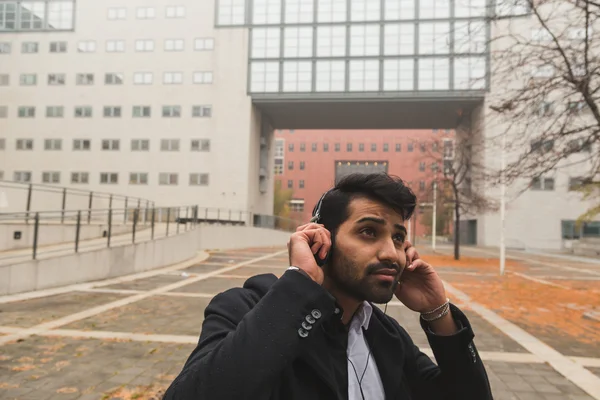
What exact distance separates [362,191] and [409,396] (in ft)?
2.61

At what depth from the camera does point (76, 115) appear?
42.1m

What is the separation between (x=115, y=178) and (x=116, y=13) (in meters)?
17.1

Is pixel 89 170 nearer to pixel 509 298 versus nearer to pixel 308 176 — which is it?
pixel 509 298

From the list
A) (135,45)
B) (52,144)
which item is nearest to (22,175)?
(52,144)

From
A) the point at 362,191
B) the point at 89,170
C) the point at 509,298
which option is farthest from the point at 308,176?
the point at 362,191

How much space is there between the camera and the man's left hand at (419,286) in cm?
158

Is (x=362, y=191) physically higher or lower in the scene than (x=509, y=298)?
higher

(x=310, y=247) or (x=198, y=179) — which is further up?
(x=198, y=179)

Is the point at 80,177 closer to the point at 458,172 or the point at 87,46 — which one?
the point at 87,46

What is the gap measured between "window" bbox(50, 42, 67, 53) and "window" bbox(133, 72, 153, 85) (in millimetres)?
8106

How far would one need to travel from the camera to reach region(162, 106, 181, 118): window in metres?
41.8

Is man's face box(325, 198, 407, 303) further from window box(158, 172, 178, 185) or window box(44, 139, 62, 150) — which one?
window box(44, 139, 62, 150)

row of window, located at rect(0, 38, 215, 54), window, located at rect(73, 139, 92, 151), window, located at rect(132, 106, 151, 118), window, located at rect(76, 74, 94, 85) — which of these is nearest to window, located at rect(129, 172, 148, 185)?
window, located at rect(73, 139, 92, 151)

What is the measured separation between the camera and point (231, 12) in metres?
41.7
